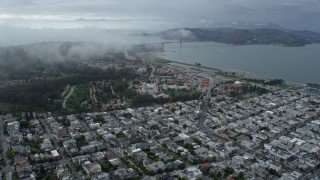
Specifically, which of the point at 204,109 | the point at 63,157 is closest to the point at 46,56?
the point at 204,109

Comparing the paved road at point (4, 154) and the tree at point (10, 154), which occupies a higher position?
the tree at point (10, 154)

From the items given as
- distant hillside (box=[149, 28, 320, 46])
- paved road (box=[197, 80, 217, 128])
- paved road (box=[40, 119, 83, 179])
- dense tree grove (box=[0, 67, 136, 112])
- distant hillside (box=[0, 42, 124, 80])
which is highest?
distant hillside (box=[149, 28, 320, 46])

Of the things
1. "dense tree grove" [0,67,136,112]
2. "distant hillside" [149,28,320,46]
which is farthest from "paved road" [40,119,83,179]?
"distant hillside" [149,28,320,46]

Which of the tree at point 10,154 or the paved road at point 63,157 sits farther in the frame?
the tree at point 10,154

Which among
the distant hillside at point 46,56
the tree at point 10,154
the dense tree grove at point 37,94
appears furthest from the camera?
the distant hillside at point 46,56

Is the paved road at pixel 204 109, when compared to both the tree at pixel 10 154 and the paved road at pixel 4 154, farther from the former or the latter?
the paved road at pixel 4 154

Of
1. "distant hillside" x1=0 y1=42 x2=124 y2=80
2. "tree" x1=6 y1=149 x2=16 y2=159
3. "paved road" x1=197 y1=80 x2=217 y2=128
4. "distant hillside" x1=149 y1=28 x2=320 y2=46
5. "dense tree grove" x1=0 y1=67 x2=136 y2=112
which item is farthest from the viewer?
"distant hillside" x1=149 y1=28 x2=320 y2=46

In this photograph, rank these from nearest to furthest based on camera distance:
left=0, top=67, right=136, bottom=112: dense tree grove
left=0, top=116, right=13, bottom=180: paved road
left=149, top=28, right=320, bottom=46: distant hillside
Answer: left=0, top=116, right=13, bottom=180: paved road < left=0, top=67, right=136, bottom=112: dense tree grove < left=149, top=28, right=320, bottom=46: distant hillside

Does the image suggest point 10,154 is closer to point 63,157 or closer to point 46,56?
point 63,157

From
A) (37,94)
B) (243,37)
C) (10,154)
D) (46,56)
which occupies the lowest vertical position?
(10,154)

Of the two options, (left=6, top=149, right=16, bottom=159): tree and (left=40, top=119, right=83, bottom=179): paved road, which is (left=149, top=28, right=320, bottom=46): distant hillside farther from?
(left=6, top=149, right=16, bottom=159): tree

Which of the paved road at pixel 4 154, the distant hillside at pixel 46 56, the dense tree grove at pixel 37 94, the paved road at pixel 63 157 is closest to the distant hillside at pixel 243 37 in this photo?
the distant hillside at pixel 46 56

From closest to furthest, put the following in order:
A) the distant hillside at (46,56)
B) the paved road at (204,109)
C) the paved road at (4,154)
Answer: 1. the paved road at (4,154)
2. the paved road at (204,109)
3. the distant hillside at (46,56)
